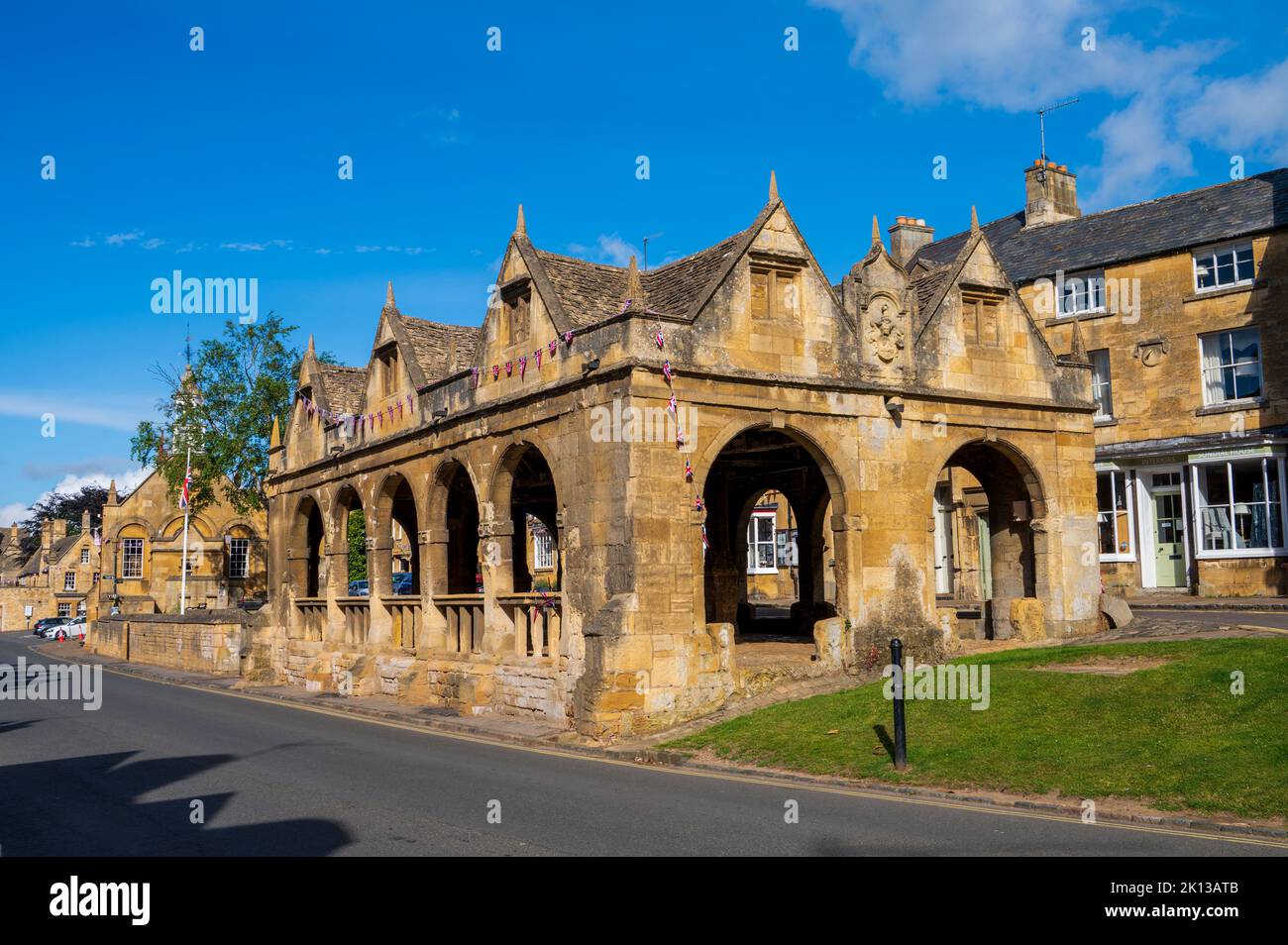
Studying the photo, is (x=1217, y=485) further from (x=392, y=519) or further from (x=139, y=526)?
(x=139, y=526)

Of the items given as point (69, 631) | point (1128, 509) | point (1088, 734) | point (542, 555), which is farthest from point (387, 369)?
point (69, 631)

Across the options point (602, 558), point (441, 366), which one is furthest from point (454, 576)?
point (602, 558)

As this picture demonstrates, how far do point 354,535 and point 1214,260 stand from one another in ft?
147

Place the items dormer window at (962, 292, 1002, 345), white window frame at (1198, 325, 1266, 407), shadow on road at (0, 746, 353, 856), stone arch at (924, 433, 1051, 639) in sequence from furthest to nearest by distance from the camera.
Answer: white window frame at (1198, 325, 1266, 407), dormer window at (962, 292, 1002, 345), stone arch at (924, 433, 1051, 639), shadow on road at (0, 746, 353, 856)

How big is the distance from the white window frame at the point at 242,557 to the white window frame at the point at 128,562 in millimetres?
5910

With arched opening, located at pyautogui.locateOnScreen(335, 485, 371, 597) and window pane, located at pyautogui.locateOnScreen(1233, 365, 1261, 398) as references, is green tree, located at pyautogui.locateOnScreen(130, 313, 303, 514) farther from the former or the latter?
window pane, located at pyautogui.locateOnScreen(1233, 365, 1261, 398)

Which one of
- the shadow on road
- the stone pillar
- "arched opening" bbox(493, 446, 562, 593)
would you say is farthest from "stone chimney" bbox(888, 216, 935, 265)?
the shadow on road

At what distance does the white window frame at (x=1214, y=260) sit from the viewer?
30.5 metres

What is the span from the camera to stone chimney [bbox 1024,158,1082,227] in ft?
124

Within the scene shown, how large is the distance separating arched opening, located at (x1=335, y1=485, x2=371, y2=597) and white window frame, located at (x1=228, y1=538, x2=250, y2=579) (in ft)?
24.8

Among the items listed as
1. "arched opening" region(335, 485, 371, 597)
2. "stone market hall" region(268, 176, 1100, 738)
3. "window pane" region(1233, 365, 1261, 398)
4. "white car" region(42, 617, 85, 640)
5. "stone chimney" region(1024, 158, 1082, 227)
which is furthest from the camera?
"white car" region(42, 617, 85, 640)

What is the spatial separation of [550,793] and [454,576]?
1547cm
